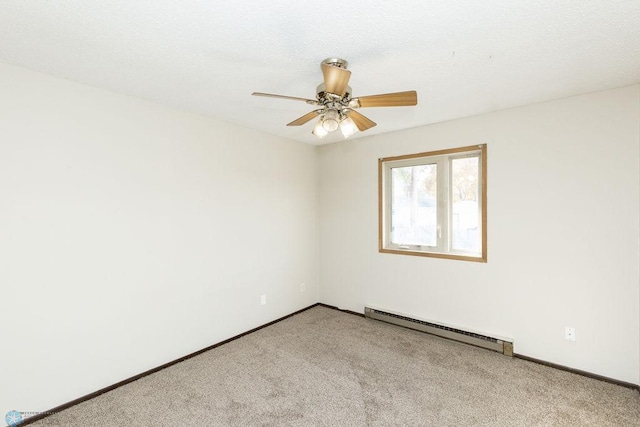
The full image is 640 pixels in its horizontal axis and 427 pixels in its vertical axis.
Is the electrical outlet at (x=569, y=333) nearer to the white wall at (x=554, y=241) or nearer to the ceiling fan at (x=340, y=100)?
the white wall at (x=554, y=241)

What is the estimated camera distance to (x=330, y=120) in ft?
6.33

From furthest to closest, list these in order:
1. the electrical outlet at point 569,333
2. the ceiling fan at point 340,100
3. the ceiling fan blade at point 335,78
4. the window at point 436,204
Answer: the window at point 436,204
the electrical outlet at point 569,333
the ceiling fan at point 340,100
the ceiling fan blade at point 335,78

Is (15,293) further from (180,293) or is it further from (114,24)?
(114,24)

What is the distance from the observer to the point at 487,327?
300 centimetres

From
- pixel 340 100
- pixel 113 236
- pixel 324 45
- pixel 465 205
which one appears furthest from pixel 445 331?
pixel 113 236

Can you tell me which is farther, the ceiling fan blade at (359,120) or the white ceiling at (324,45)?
the ceiling fan blade at (359,120)

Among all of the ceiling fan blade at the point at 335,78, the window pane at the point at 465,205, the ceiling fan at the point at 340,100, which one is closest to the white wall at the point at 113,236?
the ceiling fan at the point at 340,100

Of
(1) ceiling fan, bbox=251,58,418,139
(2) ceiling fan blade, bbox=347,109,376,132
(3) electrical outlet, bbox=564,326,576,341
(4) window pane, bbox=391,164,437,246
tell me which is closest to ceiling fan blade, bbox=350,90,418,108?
(1) ceiling fan, bbox=251,58,418,139

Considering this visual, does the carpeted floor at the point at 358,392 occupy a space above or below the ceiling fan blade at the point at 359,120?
below

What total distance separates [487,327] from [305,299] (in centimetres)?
225

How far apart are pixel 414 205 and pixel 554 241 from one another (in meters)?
1.38

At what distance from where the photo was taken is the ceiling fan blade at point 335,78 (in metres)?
1.55

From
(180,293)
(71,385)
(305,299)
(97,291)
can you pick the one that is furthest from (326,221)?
(71,385)

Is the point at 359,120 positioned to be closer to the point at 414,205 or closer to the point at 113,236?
the point at 414,205
